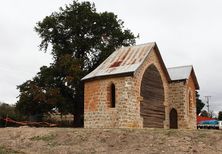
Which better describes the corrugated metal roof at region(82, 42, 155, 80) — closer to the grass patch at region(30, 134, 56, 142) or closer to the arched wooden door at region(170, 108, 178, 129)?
the arched wooden door at region(170, 108, 178, 129)

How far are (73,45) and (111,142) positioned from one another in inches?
887

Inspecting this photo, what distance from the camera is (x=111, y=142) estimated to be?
71.0 ft

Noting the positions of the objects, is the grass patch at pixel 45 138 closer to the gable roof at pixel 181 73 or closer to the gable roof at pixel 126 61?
the gable roof at pixel 126 61

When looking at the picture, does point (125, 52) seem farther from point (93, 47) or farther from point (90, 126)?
point (93, 47)

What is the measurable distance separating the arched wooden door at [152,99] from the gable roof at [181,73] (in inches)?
95.7

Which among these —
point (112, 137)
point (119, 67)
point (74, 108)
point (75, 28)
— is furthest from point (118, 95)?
point (75, 28)

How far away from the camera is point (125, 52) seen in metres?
32.4

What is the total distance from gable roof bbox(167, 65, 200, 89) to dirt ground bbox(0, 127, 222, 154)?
1149 cm

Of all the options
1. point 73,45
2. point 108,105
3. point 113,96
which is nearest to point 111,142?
point 108,105

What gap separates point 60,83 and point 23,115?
572 cm

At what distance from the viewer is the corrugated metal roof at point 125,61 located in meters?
29.6

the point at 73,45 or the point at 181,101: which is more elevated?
the point at 73,45

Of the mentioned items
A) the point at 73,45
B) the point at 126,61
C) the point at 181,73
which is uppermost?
the point at 73,45

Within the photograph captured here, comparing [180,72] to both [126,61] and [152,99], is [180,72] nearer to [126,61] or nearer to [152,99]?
[152,99]
